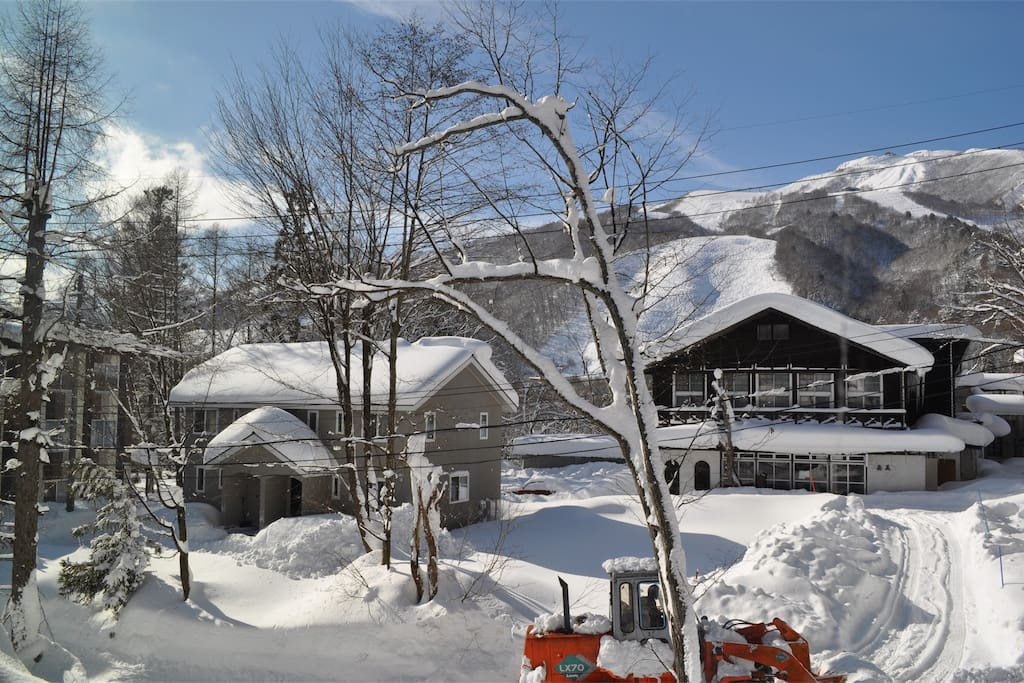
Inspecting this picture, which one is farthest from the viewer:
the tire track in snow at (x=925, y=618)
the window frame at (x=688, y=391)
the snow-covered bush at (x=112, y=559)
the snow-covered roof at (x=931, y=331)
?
the window frame at (x=688, y=391)

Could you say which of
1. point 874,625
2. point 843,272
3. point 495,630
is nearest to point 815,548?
point 874,625

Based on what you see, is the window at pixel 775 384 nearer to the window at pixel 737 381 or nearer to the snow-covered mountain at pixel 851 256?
the window at pixel 737 381

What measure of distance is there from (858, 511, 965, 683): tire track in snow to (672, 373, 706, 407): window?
14.0 metres

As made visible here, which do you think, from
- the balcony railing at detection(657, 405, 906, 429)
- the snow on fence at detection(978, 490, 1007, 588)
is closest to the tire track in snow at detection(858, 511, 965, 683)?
the snow on fence at detection(978, 490, 1007, 588)

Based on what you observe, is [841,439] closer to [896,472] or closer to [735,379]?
[896,472]

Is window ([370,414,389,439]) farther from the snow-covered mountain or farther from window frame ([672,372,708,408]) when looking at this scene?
the snow-covered mountain

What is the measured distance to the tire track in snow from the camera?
10852mm

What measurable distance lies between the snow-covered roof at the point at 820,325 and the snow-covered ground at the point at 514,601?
26.8 ft

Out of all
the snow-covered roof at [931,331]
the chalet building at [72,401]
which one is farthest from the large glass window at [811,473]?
the chalet building at [72,401]

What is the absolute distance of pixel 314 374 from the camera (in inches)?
1029

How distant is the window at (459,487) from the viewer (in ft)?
79.5

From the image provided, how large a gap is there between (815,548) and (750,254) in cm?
14709

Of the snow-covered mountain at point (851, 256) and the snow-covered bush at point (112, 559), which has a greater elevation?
the snow-covered mountain at point (851, 256)

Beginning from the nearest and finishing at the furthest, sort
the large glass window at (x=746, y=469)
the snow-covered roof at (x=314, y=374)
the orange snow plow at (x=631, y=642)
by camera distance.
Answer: the orange snow plow at (x=631, y=642) → the snow-covered roof at (x=314, y=374) → the large glass window at (x=746, y=469)
